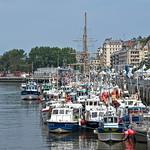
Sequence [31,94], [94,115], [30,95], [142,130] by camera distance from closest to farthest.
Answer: [142,130]
[94,115]
[30,95]
[31,94]

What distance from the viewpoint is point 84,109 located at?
59375mm

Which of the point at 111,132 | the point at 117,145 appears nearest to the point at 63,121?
the point at 111,132

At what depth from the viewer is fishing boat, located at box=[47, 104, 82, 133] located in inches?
2100

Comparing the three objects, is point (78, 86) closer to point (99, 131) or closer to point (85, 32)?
point (85, 32)

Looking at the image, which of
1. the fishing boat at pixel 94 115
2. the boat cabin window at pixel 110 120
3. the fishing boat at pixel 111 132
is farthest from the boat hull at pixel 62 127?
the fishing boat at pixel 111 132

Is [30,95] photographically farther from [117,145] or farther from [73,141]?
[117,145]

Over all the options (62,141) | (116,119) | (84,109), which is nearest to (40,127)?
(84,109)

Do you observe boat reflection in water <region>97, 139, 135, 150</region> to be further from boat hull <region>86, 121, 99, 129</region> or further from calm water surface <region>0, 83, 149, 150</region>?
boat hull <region>86, 121, 99, 129</region>

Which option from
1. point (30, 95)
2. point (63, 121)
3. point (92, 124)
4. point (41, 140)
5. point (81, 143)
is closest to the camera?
point (81, 143)

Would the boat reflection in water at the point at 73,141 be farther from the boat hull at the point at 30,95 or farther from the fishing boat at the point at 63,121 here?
the boat hull at the point at 30,95

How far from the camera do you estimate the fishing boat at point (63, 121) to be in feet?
175

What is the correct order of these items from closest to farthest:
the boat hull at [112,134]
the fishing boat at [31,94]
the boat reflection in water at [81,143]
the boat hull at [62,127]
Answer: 1. the boat reflection in water at [81,143]
2. the boat hull at [112,134]
3. the boat hull at [62,127]
4. the fishing boat at [31,94]

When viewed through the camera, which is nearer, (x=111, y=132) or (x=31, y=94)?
(x=111, y=132)

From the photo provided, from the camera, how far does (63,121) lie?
53.3 meters
